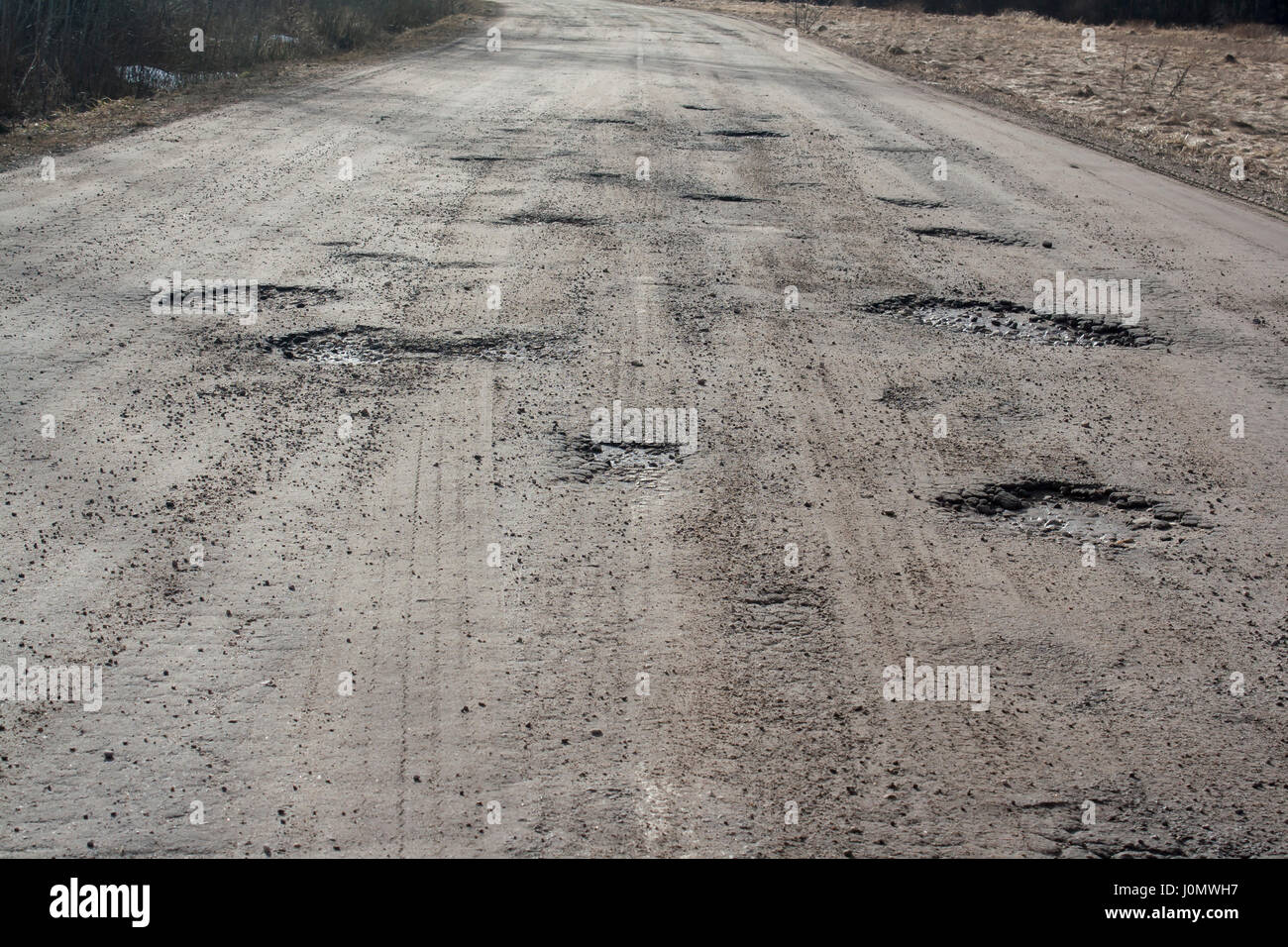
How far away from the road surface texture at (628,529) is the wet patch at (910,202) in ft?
0.82

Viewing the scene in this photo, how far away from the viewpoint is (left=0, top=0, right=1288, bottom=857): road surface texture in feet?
10.0

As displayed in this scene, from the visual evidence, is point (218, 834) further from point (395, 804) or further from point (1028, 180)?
point (1028, 180)

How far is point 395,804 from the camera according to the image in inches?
117

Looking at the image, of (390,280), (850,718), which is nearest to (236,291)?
(390,280)

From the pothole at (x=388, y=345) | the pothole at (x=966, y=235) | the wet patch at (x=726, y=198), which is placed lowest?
the pothole at (x=388, y=345)

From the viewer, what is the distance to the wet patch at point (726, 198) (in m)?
9.09
